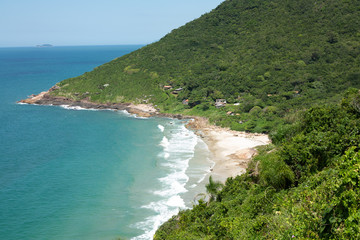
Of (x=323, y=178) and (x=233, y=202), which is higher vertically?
(x=323, y=178)

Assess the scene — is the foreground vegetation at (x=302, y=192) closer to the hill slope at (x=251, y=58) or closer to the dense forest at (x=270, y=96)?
the dense forest at (x=270, y=96)

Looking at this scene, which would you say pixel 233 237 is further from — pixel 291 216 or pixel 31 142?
pixel 31 142

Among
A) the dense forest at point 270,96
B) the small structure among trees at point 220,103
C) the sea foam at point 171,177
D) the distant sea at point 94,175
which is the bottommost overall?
the distant sea at point 94,175

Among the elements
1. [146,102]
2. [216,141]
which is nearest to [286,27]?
[146,102]

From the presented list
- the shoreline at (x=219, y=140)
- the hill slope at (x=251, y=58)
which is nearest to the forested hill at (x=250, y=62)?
the hill slope at (x=251, y=58)

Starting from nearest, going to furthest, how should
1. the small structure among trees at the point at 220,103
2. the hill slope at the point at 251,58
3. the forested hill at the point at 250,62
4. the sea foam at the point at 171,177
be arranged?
the sea foam at the point at 171,177 → the forested hill at the point at 250,62 → the small structure among trees at the point at 220,103 → the hill slope at the point at 251,58

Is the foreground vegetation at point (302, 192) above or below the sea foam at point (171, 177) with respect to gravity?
above

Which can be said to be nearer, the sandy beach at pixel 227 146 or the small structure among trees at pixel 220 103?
the sandy beach at pixel 227 146
